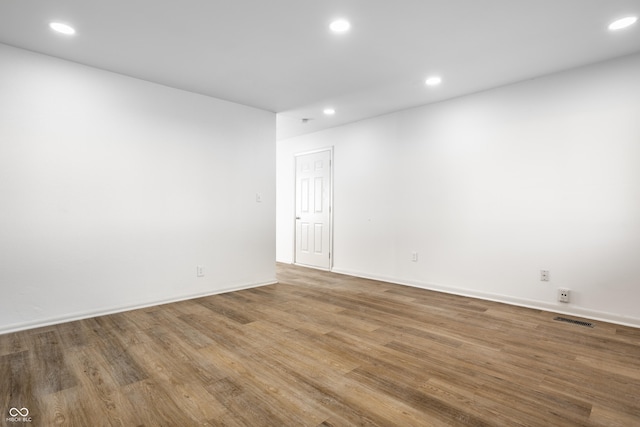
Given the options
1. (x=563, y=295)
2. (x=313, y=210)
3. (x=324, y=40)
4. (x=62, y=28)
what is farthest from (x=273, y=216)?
(x=563, y=295)

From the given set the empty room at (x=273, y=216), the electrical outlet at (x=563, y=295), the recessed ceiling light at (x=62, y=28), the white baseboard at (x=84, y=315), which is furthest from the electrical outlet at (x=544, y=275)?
the recessed ceiling light at (x=62, y=28)

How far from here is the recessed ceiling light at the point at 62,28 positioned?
256 cm

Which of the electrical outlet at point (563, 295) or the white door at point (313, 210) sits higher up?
the white door at point (313, 210)

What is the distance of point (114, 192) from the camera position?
3.41 m

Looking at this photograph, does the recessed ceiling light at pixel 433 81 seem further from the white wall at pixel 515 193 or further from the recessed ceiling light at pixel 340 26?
the recessed ceiling light at pixel 340 26

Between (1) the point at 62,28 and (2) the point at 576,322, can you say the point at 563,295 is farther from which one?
(1) the point at 62,28

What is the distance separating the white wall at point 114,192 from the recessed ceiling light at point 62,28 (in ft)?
1.96

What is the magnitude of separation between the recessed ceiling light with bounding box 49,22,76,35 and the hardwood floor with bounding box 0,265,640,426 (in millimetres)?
2515

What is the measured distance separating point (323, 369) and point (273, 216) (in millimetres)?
2895

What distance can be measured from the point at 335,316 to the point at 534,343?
172cm

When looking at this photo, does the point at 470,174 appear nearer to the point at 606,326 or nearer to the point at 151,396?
the point at 606,326

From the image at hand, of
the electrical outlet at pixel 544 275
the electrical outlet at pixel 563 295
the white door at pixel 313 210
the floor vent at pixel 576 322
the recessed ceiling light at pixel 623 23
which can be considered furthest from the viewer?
the white door at pixel 313 210

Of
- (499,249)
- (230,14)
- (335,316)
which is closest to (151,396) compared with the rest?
(335,316)

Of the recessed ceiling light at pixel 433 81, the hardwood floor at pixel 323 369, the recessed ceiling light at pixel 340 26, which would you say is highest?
the recessed ceiling light at pixel 433 81
